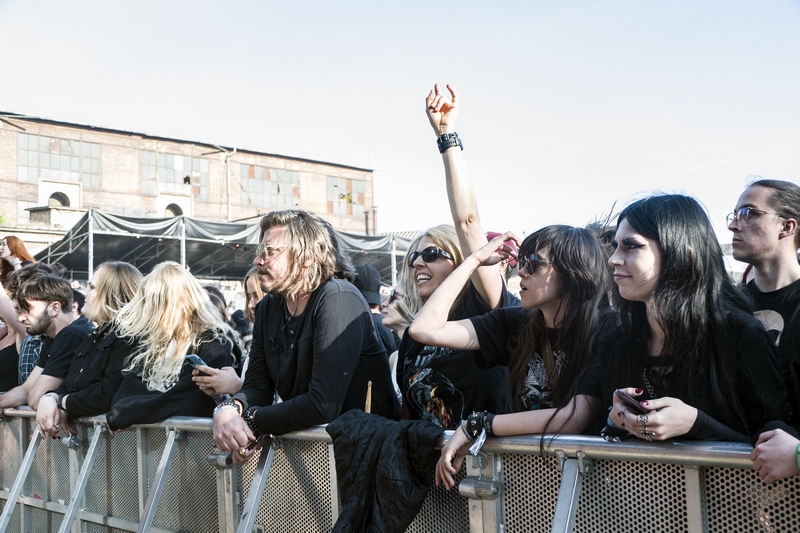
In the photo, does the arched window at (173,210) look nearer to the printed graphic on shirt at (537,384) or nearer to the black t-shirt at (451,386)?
the black t-shirt at (451,386)

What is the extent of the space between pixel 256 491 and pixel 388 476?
840 mm

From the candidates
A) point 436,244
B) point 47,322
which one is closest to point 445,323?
point 436,244

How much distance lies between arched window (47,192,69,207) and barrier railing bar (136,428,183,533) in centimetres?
4626

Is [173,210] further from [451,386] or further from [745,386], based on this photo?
[745,386]

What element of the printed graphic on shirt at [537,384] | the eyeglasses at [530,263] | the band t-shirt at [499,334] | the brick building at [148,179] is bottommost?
the printed graphic on shirt at [537,384]

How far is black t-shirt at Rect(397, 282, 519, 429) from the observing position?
3.24m

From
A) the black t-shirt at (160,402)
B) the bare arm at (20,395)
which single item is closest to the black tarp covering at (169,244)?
the bare arm at (20,395)

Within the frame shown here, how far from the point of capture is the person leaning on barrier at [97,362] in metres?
4.45

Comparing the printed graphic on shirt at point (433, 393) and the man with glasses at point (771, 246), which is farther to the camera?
the printed graphic on shirt at point (433, 393)

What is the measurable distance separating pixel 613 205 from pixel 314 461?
191 centimetres

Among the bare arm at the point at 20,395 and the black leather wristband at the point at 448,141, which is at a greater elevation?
the black leather wristband at the point at 448,141

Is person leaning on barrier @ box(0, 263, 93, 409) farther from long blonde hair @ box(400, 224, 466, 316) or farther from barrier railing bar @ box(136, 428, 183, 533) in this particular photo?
long blonde hair @ box(400, 224, 466, 316)

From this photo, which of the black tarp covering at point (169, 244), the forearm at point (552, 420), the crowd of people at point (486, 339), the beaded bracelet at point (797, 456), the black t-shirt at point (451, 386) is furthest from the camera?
the black tarp covering at point (169, 244)

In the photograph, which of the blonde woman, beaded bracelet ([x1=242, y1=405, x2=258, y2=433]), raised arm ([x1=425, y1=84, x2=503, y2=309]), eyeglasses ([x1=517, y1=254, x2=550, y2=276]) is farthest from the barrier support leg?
the blonde woman
